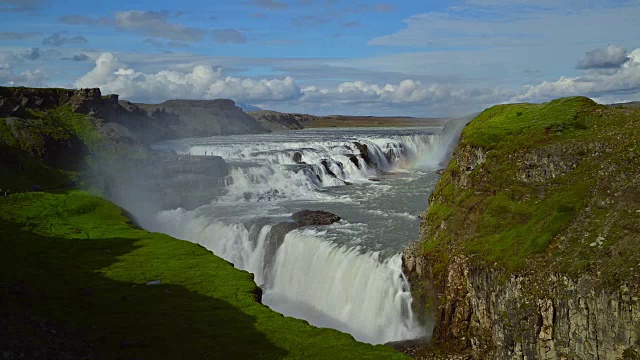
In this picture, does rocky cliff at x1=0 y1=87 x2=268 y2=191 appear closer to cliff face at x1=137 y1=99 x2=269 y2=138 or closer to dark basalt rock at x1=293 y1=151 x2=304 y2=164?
dark basalt rock at x1=293 y1=151 x2=304 y2=164

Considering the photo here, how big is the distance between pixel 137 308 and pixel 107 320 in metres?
1.70

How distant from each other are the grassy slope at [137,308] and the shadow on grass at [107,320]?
0.03 meters

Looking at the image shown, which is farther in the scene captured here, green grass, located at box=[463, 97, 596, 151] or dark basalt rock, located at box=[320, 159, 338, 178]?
dark basalt rock, located at box=[320, 159, 338, 178]

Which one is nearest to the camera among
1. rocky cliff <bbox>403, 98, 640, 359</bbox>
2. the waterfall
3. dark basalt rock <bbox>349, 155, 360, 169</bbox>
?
rocky cliff <bbox>403, 98, 640, 359</bbox>

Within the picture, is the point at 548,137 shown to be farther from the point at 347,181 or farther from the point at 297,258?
the point at 347,181

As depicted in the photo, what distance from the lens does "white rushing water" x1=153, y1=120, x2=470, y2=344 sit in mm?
28641

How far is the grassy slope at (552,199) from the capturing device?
1852cm

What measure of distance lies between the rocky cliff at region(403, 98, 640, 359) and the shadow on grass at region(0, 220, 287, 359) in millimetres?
8911

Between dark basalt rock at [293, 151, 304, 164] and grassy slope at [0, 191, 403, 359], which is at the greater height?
dark basalt rock at [293, 151, 304, 164]

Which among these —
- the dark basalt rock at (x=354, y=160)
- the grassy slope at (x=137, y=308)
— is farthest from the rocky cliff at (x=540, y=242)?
the dark basalt rock at (x=354, y=160)

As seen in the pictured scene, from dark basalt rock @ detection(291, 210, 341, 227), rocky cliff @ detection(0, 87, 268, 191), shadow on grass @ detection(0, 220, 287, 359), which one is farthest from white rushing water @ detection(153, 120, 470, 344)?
rocky cliff @ detection(0, 87, 268, 191)

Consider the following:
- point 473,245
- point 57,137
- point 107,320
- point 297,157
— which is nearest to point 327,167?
point 297,157

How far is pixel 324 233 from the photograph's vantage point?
120 feet

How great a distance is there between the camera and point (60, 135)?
3017 inches
